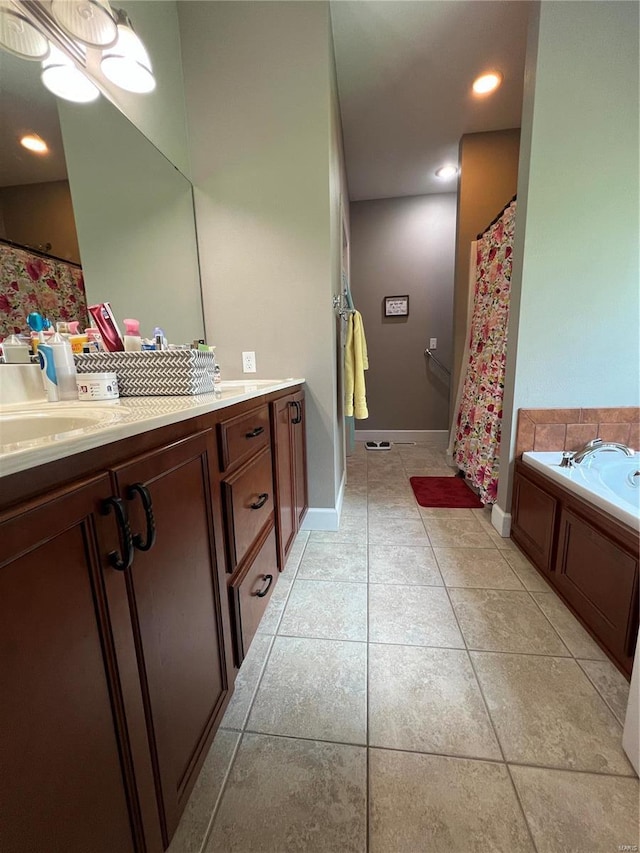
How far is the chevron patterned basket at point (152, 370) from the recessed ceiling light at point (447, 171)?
11.0ft

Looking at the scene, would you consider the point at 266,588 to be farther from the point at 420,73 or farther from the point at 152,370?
the point at 420,73

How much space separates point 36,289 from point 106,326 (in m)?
0.22

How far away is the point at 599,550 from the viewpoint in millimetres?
1151

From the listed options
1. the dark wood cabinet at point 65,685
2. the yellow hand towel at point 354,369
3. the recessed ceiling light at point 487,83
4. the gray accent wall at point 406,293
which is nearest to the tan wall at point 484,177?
the recessed ceiling light at point 487,83

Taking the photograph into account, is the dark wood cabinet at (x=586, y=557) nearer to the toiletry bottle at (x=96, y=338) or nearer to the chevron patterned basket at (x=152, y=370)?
the chevron patterned basket at (x=152, y=370)

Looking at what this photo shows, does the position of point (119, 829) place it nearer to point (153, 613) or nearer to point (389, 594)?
point (153, 613)

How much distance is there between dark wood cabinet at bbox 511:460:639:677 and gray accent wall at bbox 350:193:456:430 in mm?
2295

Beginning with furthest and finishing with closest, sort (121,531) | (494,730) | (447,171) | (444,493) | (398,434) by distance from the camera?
1. (398,434)
2. (447,171)
3. (444,493)
4. (494,730)
5. (121,531)

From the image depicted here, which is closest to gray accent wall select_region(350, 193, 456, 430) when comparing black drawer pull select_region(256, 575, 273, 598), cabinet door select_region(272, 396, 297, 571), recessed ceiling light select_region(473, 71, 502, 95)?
recessed ceiling light select_region(473, 71, 502, 95)

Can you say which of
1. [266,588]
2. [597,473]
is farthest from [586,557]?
[266,588]

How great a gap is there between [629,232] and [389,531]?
6.04 feet

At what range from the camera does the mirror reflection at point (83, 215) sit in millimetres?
964

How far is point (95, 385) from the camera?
94cm

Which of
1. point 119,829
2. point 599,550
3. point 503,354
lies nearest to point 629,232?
point 503,354
